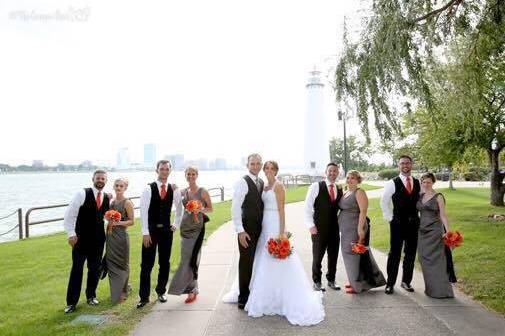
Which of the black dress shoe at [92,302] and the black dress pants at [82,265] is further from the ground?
the black dress pants at [82,265]

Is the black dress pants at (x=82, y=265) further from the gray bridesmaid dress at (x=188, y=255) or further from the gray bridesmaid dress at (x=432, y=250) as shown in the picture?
the gray bridesmaid dress at (x=432, y=250)

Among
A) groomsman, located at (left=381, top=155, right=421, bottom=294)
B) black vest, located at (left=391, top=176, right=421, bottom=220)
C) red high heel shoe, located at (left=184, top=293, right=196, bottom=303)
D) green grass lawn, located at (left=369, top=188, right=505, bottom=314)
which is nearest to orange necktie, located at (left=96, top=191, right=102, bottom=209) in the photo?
red high heel shoe, located at (left=184, top=293, right=196, bottom=303)

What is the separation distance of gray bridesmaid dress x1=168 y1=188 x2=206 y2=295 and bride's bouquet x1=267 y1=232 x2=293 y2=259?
4.04ft

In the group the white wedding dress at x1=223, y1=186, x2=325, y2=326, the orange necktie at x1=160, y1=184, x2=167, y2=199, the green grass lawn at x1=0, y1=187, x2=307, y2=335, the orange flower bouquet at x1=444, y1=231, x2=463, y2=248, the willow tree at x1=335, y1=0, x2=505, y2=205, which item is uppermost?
the willow tree at x1=335, y1=0, x2=505, y2=205

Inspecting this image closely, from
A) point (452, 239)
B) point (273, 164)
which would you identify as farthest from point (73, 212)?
point (452, 239)

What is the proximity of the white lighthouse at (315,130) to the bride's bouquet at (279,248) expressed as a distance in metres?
51.4

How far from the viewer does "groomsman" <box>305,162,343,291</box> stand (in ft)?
23.1

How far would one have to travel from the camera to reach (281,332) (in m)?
5.14

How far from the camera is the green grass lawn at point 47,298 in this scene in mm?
5422

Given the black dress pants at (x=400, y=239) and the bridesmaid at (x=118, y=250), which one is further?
the black dress pants at (x=400, y=239)

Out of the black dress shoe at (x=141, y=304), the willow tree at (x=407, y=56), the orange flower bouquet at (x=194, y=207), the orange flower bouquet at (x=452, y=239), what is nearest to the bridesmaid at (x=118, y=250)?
the black dress shoe at (x=141, y=304)

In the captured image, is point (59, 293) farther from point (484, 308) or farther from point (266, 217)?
point (484, 308)

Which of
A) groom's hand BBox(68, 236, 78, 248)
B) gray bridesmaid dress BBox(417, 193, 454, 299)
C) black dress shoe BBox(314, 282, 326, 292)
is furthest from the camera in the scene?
black dress shoe BBox(314, 282, 326, 292)

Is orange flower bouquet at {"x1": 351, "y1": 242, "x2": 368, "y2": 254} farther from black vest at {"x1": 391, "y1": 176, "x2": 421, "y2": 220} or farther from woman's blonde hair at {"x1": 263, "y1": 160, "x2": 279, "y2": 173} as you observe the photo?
woman's blonde hair at {"x1": 263, "y1": 160, "x2": 279, "y2": 173}
